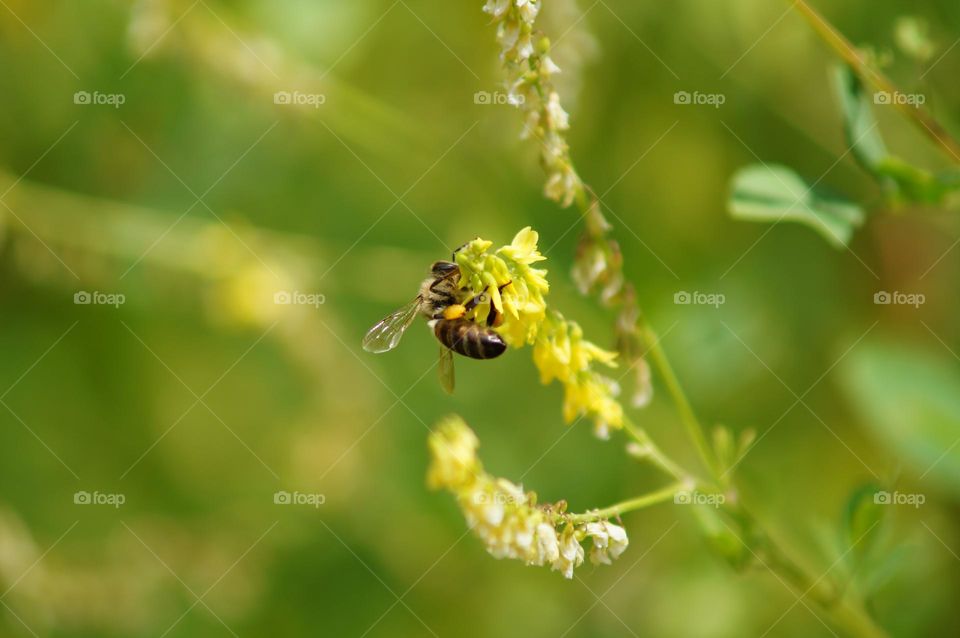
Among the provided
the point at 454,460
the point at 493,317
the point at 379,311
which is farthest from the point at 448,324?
the point at 379,311

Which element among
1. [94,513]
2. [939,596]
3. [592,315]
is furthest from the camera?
[94,513]

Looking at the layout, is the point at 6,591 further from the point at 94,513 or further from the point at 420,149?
the point at 420,149

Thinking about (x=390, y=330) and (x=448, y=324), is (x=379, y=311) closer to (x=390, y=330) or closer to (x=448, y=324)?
(x=390, y=330)

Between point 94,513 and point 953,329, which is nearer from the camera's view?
point 953,329

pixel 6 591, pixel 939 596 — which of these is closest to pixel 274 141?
pixel 6 591

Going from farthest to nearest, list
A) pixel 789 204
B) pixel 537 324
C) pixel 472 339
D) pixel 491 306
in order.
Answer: pixel 789 204
pixel 472 339
pixel 491 306
pixel 537 324

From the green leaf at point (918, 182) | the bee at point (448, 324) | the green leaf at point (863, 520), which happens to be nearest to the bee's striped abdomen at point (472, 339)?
the bee at point (448, 324)

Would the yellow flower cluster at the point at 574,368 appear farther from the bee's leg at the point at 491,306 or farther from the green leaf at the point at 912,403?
the green leaf at the point at 912,403

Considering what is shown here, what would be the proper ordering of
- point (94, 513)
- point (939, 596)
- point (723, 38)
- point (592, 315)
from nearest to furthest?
point (939, 596) → point (592, 315) → point (723, 38) → point (94, 513)
